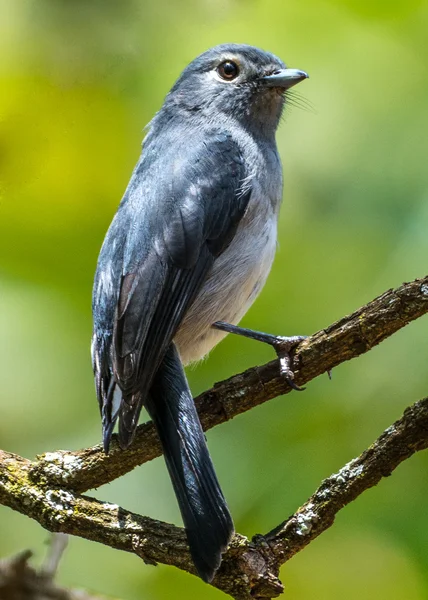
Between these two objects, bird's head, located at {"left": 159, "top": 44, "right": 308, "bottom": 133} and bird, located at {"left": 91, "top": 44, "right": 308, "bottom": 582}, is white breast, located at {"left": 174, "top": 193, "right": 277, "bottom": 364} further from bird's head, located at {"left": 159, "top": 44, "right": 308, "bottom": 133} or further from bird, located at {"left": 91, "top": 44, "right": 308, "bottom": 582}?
bird's head, located at {"left": 159, "top": 44, "right": 308, "bottom": 133}

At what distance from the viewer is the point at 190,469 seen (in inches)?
112

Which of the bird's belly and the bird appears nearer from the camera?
the bird

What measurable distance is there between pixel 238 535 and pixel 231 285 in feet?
3.70

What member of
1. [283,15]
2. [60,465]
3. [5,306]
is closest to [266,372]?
[60,465]

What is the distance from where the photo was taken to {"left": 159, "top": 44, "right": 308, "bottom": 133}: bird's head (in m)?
4.05

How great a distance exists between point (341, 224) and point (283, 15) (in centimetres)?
112

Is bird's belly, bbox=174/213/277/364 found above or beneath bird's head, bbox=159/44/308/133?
beneath

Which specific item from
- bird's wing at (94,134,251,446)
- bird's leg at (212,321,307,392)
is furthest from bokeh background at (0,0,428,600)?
bird's leg at (212,321,307,392)

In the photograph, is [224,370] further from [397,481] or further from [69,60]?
[69,60]

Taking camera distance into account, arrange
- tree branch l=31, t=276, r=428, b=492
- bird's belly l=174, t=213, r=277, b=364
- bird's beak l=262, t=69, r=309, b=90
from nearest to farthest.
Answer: tree branch l=31, t=276, r=428, b=492 < bird's belly l=174, t=213, r=277, b=364 < bird's beak l=262, t=69, r=309, b=90

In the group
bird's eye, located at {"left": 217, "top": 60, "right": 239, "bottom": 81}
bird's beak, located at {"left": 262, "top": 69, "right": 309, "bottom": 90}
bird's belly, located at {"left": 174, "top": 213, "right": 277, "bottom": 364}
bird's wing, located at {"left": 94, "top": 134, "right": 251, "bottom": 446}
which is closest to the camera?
bird's wing, located at {"left": 94, "top": 134, "right": 251, "bottom": 446}

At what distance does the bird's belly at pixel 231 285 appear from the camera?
350 centimetres

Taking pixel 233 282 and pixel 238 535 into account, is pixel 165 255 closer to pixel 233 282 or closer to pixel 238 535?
pixel 233 282

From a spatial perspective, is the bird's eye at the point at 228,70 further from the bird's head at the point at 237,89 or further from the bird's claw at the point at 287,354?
the bird's claw at the point at 287,354
